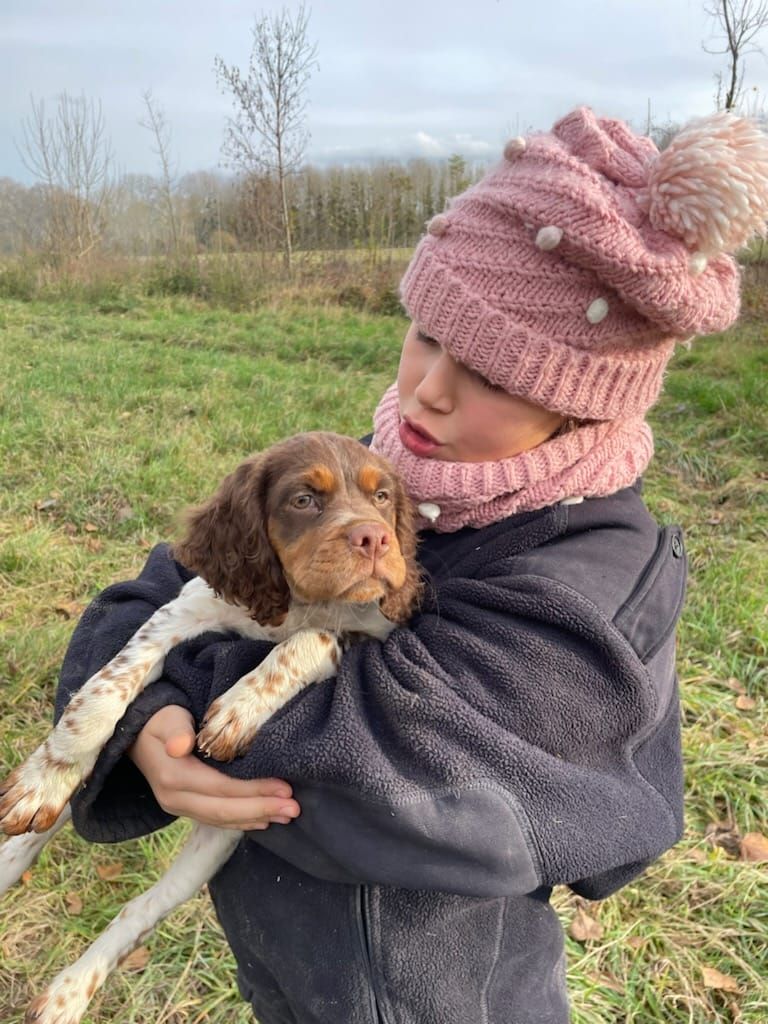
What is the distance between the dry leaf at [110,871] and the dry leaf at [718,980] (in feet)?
6.91

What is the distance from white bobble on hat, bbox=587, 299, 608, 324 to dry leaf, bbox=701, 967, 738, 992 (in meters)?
2.35

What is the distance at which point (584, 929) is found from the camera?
9.92 feet

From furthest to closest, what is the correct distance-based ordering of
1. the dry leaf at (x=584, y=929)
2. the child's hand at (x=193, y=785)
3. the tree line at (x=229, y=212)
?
the tree line at (x=229, y=212)
the dry leaf at (x=584, y=929)
the child's hand at (x=193, y=785)

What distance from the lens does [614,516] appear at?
5.98 feet

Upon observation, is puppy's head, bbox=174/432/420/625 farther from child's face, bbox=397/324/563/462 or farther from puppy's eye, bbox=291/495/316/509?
child's face, bbox=397/324/563/462

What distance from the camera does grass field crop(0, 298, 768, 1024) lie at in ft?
9.27

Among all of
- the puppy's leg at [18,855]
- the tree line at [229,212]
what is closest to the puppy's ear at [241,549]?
the puppy's leg at [18,855]

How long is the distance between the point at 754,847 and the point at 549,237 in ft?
9.05

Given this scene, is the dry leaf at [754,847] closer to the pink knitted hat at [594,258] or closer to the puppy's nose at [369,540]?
the pink knitted hat at [594,258]

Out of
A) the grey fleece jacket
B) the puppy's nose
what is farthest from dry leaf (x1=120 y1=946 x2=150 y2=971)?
the puppy's nose

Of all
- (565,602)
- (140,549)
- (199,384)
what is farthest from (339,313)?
(565,602)

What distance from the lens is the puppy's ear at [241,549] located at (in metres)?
2.16

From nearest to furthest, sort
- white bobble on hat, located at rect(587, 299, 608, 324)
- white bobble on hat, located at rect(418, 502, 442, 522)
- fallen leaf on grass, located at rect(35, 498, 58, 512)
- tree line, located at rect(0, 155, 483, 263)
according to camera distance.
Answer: white bobble on hat, located at rect(587, 299, 608, 324) < white bobble on hat, located at rect(418, 502, 442, 522) < fallen leaf on grass, located at rect(35, 498, 58, 512) < tree line, located at rect(0, 155, 483, 263)

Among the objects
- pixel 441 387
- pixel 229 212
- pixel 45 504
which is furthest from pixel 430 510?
pixel 229 212
